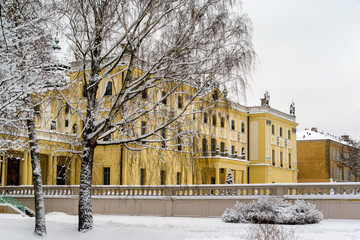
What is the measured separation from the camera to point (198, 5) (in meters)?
17.0

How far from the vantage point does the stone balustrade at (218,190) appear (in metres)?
23.2

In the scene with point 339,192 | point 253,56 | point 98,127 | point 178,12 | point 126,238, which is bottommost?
point 126,238

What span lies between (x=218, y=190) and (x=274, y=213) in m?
5.58

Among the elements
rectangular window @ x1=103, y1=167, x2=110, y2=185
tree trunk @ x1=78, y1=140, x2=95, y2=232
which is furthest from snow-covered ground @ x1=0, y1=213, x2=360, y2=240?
rectangular window @ x1=103, y1=167, x2=110, y2=185

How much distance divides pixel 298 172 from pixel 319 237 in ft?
229

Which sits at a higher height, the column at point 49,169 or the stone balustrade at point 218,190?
the column at point 49,169

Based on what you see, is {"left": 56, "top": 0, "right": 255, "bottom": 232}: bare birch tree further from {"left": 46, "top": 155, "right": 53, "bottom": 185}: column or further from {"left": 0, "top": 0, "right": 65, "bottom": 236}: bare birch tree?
{"left": 46, "top": 155, "right": 53, "bottom": 185}: column

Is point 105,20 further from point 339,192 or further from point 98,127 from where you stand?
point 339,192

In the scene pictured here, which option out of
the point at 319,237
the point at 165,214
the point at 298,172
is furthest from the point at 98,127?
the point at 298,172

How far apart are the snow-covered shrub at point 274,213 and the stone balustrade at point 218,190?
2059 millimetres

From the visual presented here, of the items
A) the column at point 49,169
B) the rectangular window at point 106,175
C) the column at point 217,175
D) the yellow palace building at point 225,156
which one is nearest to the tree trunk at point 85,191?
the yellow palace building at point 225,156

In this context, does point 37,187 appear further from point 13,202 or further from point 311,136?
point 311,136

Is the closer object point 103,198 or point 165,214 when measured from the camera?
point 165,214

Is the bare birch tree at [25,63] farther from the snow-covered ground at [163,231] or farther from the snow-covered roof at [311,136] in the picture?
the snow-covered roof at [311,136]
